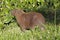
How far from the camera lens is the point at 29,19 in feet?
19.5

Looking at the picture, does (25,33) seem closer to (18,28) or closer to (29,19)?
(29,19)

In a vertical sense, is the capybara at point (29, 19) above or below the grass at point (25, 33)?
above

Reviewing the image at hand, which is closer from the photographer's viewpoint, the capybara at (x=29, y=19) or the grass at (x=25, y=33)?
the grass at (x=25, y=33)

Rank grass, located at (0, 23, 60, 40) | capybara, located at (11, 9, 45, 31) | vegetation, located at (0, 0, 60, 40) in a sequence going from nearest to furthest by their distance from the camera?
vegetation, located at (0, 0, 60, 40)
grass, located at (0, 23, 60, 40)
capybara, located at (11, 9, 45, 31)

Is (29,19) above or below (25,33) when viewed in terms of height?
above

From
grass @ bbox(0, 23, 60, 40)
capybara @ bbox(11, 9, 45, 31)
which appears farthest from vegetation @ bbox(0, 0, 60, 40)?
capybara @ bbox(11, 9, 45, 31)

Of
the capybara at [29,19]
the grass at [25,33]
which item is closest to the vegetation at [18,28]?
the grass at [25,33]

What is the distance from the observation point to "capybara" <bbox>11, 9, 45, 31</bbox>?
5719 mm

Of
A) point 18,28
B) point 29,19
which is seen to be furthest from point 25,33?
point 18,28

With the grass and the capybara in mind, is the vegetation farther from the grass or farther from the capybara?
the capybara

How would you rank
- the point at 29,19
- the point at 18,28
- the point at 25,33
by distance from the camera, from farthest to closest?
the point at 18,28, the point at 29,19, the point at 25,33

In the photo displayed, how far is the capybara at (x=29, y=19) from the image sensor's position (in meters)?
5.72

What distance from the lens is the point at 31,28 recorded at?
5.95 m

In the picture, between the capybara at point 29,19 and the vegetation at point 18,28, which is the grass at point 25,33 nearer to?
the vegetation at point 18,28
